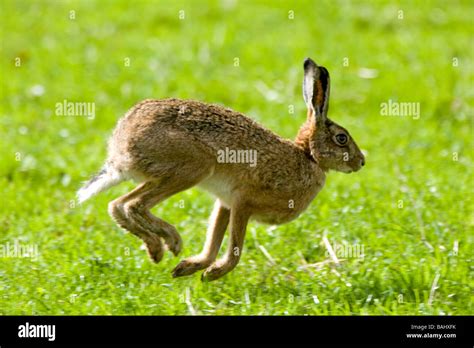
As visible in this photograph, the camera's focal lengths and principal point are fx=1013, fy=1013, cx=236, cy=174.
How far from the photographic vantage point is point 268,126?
10.4m

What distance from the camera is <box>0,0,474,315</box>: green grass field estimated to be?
6.61m

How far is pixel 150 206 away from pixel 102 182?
458 millimetres

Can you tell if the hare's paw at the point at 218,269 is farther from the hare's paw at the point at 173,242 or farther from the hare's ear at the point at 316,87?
the hare's ear at the point at 316,87

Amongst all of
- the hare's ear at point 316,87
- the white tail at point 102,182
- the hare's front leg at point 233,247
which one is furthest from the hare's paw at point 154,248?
the hare's ear at point 316,87

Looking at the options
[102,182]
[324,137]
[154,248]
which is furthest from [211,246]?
[324,137]

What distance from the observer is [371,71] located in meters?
12.3

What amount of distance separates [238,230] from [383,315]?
1.20 meters

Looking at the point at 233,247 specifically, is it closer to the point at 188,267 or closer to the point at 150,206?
the point at 188,267

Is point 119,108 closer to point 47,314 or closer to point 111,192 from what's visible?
point 111,192

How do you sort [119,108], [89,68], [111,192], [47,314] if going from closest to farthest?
[47,314], [111,192], [119,108], [89,68]

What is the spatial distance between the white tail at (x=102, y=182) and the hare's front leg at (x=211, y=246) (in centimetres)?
72

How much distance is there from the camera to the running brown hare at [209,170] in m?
6.58

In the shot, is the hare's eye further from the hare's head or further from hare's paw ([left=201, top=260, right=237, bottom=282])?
hare's paw ([left=201, top=260, right=237, bottom=282])
